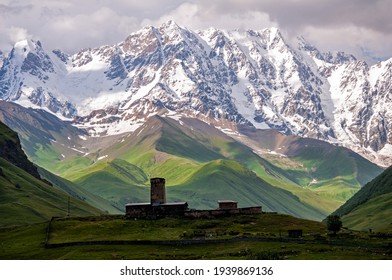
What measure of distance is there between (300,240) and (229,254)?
21845 millimetres

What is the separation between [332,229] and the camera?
7313 inches

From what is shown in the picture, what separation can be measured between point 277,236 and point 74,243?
1764 inches

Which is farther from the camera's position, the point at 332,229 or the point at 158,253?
the point at 332,229
